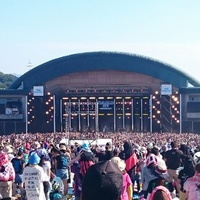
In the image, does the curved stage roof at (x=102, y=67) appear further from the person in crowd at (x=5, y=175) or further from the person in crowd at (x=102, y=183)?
the person in crowd at (x=102, y=183)

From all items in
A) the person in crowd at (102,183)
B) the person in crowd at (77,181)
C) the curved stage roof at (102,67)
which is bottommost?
the person in crowd at (77,181)

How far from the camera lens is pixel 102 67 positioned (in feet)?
155

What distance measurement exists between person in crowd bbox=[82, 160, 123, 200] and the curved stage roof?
4397 cm

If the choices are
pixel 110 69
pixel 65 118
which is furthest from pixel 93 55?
pixel 65 118

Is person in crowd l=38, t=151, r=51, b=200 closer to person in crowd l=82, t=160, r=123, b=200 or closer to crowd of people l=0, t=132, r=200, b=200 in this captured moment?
crowd of people l=0, t=132, r=200, b=200

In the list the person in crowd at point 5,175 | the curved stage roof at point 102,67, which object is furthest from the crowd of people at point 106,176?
the curved stage roof at point 102,67

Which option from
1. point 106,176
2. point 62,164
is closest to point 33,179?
point 62,164

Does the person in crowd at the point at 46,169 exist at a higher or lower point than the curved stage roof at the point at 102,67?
lower

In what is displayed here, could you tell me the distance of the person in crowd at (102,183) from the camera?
289 cm

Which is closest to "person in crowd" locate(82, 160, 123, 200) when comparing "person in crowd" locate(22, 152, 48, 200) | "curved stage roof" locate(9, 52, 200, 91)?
"person in crowd" locate(22, 152, 48, 200)

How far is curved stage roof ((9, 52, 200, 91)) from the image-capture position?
1860 inches

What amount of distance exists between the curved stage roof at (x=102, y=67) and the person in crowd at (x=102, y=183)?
144 ft

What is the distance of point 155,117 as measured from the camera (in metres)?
44.9

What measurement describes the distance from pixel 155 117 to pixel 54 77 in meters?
9.45
